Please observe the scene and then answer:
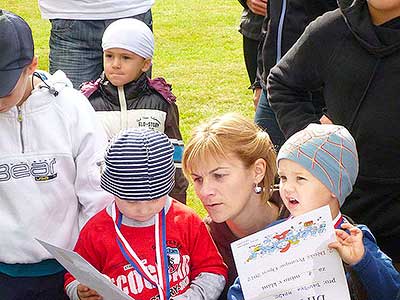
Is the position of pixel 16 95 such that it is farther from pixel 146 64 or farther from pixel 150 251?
pixel 146 64

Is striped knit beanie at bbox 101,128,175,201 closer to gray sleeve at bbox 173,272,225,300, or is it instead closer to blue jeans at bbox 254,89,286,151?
gray sleeve at bbox 173,272,225,300

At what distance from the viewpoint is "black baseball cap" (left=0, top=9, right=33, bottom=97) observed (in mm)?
2607

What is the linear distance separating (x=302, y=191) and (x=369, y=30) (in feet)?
2.09

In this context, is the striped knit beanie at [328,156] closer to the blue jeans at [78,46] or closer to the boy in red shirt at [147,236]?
the boy in red shirt at [147,236]

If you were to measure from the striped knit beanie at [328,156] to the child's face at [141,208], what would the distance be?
0.43 m

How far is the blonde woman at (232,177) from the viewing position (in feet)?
8.75

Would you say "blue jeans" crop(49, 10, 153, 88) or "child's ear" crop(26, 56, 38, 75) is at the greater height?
"child's ear" crop(26, 56, 38, 75)

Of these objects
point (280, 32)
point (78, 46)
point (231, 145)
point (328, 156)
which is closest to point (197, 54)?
point (78, 46)

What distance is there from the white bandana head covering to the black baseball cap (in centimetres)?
104

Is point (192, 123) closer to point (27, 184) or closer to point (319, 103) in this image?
point (319, 103)

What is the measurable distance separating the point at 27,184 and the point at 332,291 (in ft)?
3.74

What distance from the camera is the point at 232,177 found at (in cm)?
268

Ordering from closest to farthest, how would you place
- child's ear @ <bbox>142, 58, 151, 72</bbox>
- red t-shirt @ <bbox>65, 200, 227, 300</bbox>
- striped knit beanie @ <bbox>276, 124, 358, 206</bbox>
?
striped knit beanie @ <bbox>276, 124, 358, 206</bbox>, red t-shirt @ <bbox>65, 200, 227, 300</bbox>, child's ear @ <bbox>142, 58, 151, 72</bbox>

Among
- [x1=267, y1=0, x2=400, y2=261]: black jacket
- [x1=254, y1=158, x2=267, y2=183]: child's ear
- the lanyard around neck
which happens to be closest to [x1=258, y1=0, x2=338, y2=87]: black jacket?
[x1=267, y1=0, x2=400, y2=261]: black jacket
